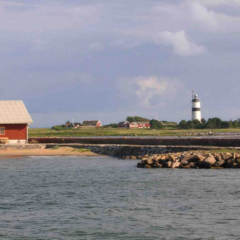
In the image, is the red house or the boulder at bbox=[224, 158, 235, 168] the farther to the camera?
the red house

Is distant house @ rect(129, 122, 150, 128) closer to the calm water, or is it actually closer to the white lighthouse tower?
the white lighthouse tower

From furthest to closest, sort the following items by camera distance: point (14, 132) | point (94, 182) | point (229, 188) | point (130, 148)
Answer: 1. point (14, 132)
2. point (130, 148)
3. point (94, 182)
4. point (229, 188)

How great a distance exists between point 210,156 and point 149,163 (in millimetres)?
4182

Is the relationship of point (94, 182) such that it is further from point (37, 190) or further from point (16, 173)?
point (16, 173)

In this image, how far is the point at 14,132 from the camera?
51.6 meters

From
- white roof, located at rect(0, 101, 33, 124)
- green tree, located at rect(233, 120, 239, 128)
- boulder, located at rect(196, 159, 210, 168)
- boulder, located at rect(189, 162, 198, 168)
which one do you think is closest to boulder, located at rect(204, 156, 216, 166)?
boulder, located at rect(196, 159, 210, 168)

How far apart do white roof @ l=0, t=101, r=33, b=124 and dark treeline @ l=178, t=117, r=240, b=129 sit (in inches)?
3004

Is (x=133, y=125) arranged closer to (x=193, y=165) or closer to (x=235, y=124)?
(x=235, y=124)

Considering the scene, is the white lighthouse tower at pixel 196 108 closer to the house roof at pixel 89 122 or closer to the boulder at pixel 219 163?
the house roof at pixel 89 122

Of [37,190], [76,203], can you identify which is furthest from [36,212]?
[37,190]

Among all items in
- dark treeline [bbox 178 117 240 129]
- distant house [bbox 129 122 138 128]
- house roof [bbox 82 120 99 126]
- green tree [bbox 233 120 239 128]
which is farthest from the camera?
house roof [bbox 82 120 99 126]

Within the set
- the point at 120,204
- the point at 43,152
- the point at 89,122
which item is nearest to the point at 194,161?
the point at 120,204

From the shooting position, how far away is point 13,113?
52.5 m

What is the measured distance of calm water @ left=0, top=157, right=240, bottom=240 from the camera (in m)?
15.6
